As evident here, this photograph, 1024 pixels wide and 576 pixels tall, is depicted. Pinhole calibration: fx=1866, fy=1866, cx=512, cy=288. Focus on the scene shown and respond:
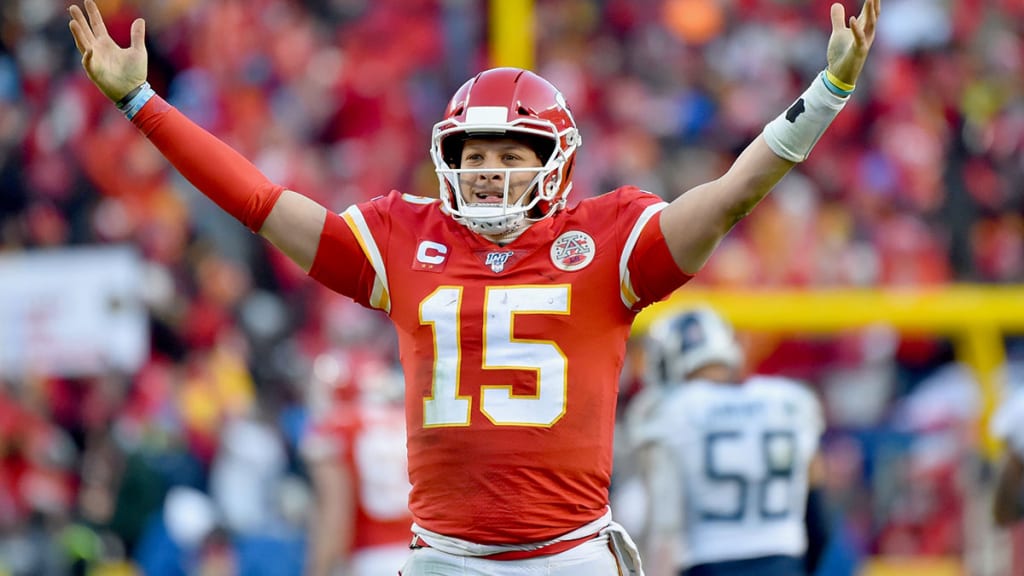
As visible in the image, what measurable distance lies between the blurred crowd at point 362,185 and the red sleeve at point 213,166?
15.4 ft

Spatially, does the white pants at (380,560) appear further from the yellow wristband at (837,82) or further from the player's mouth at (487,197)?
the yellow wristband at (837,82)

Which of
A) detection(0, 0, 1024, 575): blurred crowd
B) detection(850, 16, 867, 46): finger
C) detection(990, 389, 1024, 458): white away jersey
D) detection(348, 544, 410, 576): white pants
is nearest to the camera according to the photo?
detection(850, 16, 867, 46): finger

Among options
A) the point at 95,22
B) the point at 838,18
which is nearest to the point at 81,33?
the point at 95,22

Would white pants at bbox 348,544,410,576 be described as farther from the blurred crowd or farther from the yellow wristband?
the yellow wristband

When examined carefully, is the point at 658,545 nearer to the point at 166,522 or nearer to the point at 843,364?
the point at 166,522

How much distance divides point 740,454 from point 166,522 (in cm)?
374

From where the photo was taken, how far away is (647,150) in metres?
12.4

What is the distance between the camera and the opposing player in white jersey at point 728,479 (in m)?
5.89

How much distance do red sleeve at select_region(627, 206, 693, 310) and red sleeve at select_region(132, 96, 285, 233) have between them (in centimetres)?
83

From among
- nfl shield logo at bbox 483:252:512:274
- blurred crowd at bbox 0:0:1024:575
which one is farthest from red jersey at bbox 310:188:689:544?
blurred crowd at bbox 0:0:1024:575

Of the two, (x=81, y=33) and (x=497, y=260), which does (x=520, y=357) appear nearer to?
(x=497, y=260)

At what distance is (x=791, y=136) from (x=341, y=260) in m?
1.07

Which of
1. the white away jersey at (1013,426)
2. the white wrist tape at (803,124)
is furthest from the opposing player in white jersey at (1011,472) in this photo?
the white wrist tape at (803,124)

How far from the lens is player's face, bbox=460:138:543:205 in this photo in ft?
13.7
